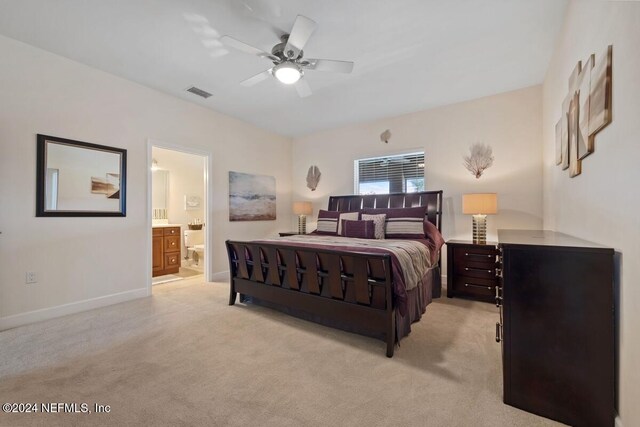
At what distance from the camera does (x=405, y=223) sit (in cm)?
374

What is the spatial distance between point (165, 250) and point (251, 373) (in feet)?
13.1

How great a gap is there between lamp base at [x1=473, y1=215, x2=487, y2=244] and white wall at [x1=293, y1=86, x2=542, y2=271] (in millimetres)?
424

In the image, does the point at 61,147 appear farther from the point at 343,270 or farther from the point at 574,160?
the point at 574,160

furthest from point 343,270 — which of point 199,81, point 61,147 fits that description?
point 61,147

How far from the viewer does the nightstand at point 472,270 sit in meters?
3.43

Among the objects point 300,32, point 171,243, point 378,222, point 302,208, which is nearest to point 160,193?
point 171,243

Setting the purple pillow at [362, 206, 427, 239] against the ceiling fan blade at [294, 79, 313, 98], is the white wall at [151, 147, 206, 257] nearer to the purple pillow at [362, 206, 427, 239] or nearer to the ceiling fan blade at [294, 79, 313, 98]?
the ceiling fan blade at [294, 79, 313, 98]

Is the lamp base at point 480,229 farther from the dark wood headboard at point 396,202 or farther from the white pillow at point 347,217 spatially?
the white pillow at point 347,217

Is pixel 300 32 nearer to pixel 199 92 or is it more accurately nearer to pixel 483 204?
pixel 199 92

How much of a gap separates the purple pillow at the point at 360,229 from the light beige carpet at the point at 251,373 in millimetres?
1365

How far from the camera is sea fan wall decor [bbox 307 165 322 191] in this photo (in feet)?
19.1

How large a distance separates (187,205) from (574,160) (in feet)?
21.1

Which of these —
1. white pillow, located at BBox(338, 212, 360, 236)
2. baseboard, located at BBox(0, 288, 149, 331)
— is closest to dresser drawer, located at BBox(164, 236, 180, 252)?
baseboard, located at BBox(0, 288, 149, 331)

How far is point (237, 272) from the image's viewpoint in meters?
3.40
